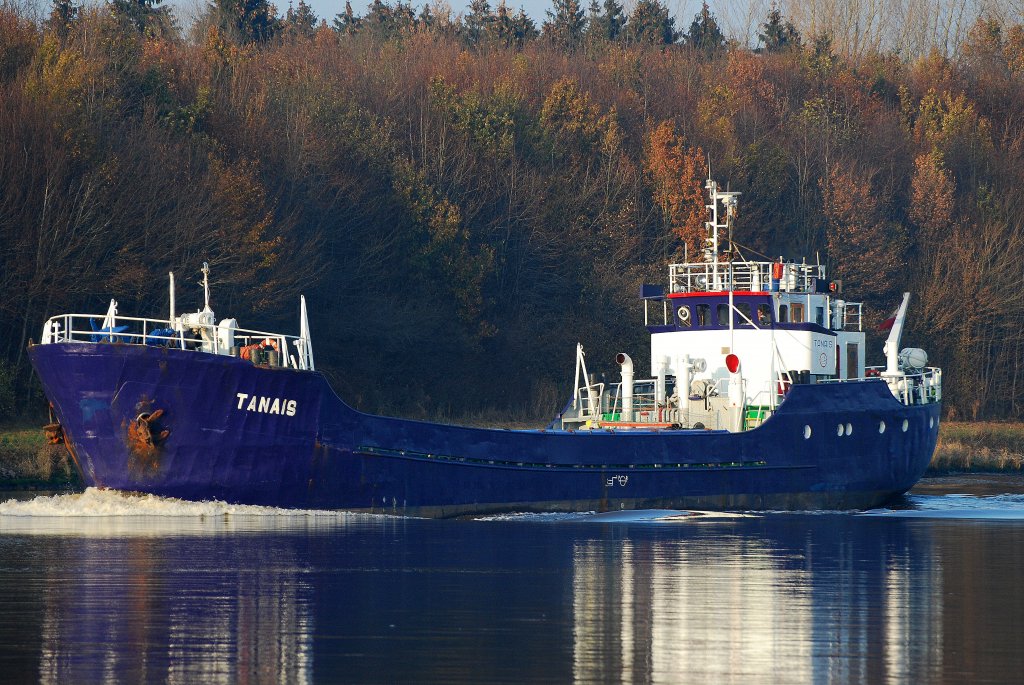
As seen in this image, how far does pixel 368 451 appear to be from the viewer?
1219 inches

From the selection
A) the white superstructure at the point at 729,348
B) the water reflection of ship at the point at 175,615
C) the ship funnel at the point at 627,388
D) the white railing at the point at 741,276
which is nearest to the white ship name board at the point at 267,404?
the water reflection of ship at the point at 175,615

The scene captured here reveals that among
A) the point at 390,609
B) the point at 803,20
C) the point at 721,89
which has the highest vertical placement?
the point at 803,20

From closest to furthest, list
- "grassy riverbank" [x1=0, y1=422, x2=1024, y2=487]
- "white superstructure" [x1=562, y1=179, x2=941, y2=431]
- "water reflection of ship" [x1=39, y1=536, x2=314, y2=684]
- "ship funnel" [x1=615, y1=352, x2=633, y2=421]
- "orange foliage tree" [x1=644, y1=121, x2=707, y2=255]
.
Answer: "water reflection of ship" [x1=39, y1=536, x2=314, y2=684]
"white superstructure" [x1=562, y1=179, x2=941, y2=431]
"ship funnel" [x1=615, y1=352, x2=633, y2=421]
"grassy riverbank" [x1=0, y1=422, x2=1024, y2=487]
"orange foliage tree" [x1=644, y1=121, x2=707, y2=255]

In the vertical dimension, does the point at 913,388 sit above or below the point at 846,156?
below

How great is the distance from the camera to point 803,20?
10294cm

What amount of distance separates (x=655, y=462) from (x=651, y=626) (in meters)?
16.3

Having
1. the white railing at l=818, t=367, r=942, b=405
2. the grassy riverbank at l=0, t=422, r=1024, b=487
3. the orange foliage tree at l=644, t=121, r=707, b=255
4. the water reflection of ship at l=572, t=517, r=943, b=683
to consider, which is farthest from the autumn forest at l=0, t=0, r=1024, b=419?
the water reflection of ship at l=572, t=517, r=943, b=683

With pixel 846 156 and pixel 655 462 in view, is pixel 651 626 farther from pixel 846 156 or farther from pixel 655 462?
pixel 846 156

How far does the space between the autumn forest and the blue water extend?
68.0 ft

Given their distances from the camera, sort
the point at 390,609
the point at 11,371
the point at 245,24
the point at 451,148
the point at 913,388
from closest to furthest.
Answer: the point at 390,609 → the point at 913,388 → the point at 11,371 → the point at 451,148 → the point at 245,24

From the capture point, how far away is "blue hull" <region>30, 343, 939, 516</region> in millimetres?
29625

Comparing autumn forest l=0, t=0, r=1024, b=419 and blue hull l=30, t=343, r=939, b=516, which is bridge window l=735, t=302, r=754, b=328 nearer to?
blue hull l=30, t=343, r=939, b=516

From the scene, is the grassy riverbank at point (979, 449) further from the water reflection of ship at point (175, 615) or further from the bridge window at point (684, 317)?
the water reflection of ship at point (175, 615)

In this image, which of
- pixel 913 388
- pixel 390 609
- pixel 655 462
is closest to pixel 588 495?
pixel 655 462
